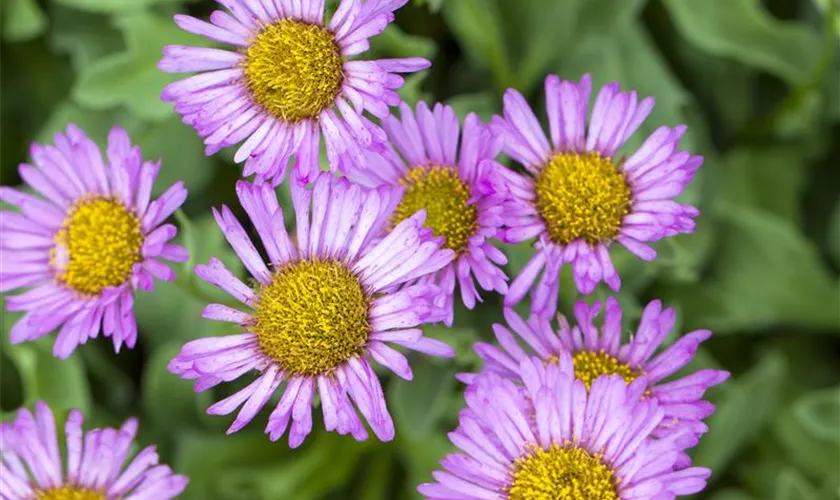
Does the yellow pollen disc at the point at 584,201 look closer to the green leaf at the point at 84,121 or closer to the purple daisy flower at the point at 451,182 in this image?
the purple daisy flower at the point at 451,182

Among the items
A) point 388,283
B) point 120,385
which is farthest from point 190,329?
point 388,283

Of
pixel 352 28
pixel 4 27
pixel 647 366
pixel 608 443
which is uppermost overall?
pixel 4 27

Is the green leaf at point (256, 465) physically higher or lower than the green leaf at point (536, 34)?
lower

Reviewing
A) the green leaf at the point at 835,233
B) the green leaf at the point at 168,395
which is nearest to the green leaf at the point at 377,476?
the green leaf at the point at 168,395

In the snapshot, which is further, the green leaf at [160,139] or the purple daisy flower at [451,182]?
the green leaf at [160,139]

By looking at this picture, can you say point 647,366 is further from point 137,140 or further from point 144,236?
point 137,140

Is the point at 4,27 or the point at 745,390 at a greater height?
the point at 4,27

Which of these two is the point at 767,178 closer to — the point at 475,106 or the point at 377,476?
the point at 475,106
